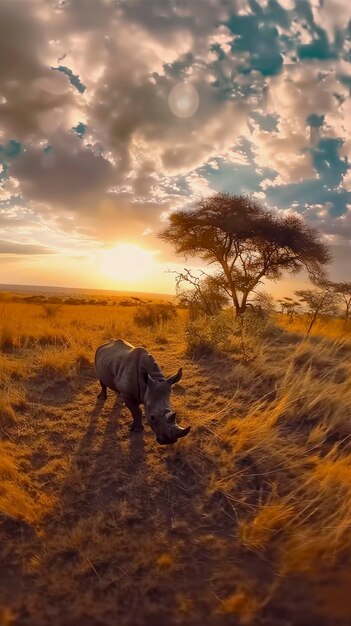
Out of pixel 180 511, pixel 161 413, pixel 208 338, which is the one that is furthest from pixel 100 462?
pixel 208 338

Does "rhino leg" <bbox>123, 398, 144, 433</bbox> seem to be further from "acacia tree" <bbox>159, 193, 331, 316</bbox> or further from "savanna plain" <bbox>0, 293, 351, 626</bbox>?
"acacia tree" <bbox>159, 193, 331, 316</bbox>

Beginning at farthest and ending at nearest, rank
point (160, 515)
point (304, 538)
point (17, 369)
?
point (17, 369), point (160, 515), point (304, 538)

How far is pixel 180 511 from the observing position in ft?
12.3

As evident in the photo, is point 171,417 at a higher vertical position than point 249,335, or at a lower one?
lower

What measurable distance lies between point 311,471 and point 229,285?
15324mm

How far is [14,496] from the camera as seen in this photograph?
3715 millimetres

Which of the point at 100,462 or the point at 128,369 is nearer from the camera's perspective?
the point at 100,462

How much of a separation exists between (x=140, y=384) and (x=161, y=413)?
82 cm

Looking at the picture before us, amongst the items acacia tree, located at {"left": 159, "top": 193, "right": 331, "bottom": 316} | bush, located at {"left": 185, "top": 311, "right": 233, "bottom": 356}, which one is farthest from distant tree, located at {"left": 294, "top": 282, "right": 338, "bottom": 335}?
bush, located at {"left": 185, "top": 311, "right": 233, "bottom": 356}

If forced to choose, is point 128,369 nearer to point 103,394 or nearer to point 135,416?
point 135,416

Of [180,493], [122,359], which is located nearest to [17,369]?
[122,359]

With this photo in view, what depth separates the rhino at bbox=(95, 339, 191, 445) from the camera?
445 centimetres

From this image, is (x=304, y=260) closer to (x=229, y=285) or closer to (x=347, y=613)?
(x=229, y=285)

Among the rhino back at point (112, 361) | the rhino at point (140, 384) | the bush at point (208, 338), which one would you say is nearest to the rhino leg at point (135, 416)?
the rhino at point (140, 384)
